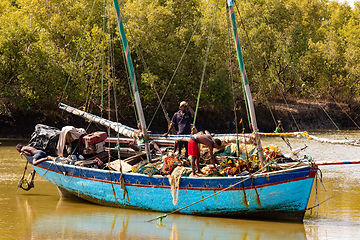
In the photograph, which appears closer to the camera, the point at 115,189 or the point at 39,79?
the point at 115,189

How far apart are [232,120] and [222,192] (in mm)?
32016

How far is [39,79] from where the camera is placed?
32125 millimetres

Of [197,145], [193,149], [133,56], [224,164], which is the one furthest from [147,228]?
[133,56]

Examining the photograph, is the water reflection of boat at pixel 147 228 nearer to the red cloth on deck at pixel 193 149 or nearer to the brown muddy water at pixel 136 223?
the brown muddy water at pixel 136 223

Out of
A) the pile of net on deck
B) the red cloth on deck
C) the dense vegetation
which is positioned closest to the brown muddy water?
the pile of net on deck

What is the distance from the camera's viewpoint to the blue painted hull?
11.1 meters

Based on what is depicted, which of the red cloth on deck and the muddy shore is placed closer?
the red cloth on deck

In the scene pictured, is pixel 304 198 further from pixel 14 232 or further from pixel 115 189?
pixel 14 232

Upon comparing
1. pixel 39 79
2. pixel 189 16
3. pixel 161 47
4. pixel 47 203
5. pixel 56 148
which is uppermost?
pixel 189 16

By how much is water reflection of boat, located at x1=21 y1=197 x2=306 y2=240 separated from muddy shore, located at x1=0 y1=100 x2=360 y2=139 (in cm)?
1248

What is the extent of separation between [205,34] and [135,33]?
6.68 meters

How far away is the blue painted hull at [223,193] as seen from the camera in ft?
36.4

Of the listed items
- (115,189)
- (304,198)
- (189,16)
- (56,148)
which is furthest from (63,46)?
(304,198)

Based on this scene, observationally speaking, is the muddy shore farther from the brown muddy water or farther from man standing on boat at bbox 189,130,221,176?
man standing on boat at bbox 189,130,221,176
